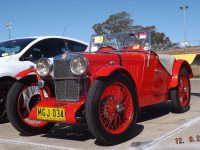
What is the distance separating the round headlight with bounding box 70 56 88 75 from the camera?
5.45 metres

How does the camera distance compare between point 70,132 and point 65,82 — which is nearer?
point 65,82

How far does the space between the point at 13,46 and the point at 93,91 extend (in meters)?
3.90

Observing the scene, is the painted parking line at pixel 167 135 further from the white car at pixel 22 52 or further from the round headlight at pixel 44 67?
the white car at pixel 22 52

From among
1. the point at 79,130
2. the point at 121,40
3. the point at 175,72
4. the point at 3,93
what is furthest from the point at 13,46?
the point at 175,72

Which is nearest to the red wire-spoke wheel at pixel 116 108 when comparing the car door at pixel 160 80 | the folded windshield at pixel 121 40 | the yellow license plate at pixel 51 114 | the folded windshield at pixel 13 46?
the yellow license plate at pixel 51 114

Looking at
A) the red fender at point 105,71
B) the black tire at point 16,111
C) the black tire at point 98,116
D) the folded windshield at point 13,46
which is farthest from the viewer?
the folded windshield at point 13,46

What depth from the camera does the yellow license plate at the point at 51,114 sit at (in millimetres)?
5418

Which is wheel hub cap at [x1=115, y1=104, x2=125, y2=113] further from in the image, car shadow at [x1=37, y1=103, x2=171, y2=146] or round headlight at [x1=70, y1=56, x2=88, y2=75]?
round headlight at [x1=70, y1=56, x2=88, y2=75]

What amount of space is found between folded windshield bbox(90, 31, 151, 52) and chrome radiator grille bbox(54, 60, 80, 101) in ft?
6.79

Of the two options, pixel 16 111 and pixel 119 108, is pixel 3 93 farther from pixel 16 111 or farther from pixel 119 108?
pixel 119 108

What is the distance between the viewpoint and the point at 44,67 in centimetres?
603

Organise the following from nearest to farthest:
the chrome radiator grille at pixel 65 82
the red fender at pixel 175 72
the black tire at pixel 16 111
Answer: the chrome radiator grille at pixel 65 82
the black tire at pixel 16 111
the red fender at pixel 175 72

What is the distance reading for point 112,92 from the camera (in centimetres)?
561

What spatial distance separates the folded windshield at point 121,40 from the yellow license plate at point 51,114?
8.30ft
